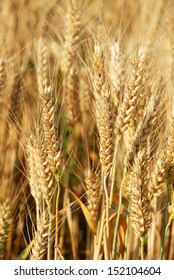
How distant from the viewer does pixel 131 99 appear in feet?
5.89

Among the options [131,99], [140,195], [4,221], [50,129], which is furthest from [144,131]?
[4,221]

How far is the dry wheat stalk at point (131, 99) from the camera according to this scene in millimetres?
1795

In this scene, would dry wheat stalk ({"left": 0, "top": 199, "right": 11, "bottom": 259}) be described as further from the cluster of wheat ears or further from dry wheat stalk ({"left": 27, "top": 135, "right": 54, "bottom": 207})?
dry wheat stalk ({"left": 27, "top": 135, "right": 54, "bottom": 207})

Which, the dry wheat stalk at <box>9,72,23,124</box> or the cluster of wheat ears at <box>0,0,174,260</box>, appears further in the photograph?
the dry wheat stalk at <box>9,72,23,124</box>

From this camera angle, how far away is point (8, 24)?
3.32 meters

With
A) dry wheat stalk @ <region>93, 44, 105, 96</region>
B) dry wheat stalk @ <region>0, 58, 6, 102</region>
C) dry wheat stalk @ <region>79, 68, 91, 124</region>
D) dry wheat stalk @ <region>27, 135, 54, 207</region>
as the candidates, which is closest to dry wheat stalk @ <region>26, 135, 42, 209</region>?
dry wheat stalk @ <region>27, 135, 54, 207</region>

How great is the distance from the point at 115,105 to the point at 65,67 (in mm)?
654

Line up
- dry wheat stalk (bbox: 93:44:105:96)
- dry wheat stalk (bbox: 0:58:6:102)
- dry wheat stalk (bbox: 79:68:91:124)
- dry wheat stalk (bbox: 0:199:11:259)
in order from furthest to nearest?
dry wheat stalk (bbox: 79:68:91:124) < dry wheat stalk (bbox: 0:58:6:102) < dry wheat stalk (bbox: 0:199:11:259) < dry wheat stalk (bbox: 93:44:105:96)

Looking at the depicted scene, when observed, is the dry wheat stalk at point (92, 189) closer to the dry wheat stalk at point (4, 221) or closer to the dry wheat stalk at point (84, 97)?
the dry wheat stalk at point (4, 221)

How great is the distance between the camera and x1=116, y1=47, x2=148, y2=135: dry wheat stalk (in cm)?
A: 179

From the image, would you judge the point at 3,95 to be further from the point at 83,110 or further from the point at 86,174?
the point at 86,174

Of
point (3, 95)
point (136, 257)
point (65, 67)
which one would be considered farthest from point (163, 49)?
point (136, 257)

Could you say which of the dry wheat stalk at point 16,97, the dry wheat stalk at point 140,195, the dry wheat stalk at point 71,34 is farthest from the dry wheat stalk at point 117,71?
the dry wheat stalk at point 16,97

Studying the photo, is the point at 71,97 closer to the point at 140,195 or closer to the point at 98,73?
the point at 98,73
